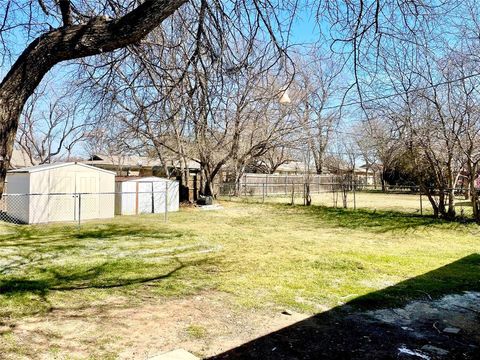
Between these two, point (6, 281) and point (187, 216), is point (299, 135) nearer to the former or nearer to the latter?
point (187, 216)

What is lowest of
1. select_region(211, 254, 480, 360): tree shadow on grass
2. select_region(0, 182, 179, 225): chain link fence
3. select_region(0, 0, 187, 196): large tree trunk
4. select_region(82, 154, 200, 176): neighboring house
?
select_region(211, 254, 480, 360): tree shadow on grass

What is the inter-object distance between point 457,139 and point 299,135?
9994 millimetres

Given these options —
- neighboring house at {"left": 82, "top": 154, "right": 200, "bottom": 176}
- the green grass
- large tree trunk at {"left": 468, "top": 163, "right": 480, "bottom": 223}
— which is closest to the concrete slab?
the green grass

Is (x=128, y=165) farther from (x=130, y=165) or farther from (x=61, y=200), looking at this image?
(x=61, y=200)

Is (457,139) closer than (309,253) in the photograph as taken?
No

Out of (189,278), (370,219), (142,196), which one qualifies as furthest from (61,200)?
(370,219)

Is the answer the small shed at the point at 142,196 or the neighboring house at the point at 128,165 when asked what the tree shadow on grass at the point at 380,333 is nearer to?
the small shed at the point at 142,196

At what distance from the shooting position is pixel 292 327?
4070 mm

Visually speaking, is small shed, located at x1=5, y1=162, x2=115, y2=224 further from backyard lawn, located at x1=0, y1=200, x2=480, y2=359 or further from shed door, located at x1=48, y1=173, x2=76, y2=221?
backyard lawn, located at x1=0, y1=200, x2=480, y2=359

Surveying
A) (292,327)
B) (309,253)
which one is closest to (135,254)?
(309,253)

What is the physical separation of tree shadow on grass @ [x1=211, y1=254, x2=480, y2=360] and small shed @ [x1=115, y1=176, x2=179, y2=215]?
1086cm

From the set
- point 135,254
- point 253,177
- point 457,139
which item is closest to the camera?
point 135,254

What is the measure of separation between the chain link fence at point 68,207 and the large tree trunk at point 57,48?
890 centimetres

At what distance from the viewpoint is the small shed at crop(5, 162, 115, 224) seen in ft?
40.1
